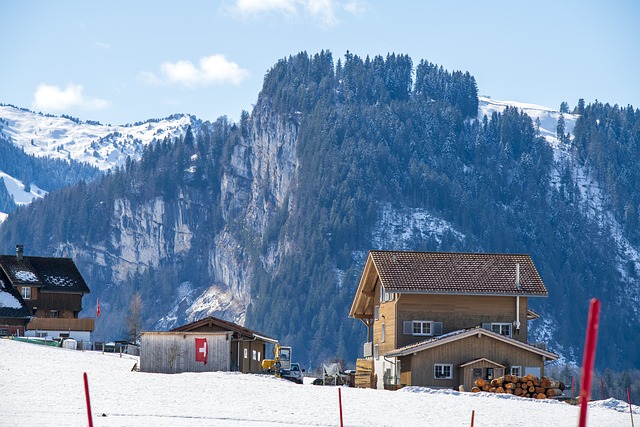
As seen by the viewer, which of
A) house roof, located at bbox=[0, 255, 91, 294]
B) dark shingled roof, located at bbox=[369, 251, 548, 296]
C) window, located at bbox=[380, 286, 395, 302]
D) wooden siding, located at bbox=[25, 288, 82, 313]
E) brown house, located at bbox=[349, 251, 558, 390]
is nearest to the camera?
brown house, located at bbox=[349, 251, 558, 390]

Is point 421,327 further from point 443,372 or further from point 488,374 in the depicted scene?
point 488,374

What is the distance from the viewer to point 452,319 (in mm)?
80562

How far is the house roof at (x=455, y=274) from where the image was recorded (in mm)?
80125

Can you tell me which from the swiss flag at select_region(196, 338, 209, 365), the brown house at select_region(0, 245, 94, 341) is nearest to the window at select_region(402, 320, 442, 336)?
the swiss flag at select_region(196, 338, 209, 365)

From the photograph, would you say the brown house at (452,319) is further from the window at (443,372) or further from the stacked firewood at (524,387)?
the stacked firewood at (524,387)

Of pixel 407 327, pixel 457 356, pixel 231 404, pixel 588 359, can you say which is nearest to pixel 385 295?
pixel 407 327

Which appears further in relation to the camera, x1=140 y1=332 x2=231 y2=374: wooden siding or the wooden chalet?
the wooden chalet

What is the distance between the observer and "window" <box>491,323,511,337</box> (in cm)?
8031

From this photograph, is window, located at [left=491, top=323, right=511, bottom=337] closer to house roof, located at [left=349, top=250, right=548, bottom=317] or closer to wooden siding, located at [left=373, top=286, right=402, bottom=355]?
house roof, located at [left=349, top=250, right=548, bottom=317]

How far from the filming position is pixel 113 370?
241ft

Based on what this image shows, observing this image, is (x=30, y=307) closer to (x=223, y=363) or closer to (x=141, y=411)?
(x=223, y=363)

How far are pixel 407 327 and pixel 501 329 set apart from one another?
575cm

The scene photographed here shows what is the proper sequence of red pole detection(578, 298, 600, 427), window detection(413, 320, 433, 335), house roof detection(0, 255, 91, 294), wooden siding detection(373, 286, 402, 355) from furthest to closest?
house roof detection(0, 255, 91, 294) → wooden siding detection(373, 286, 402, 355) → window detection(413, 320, 433, 335) → red pole detection(578, 298, 600, 427)

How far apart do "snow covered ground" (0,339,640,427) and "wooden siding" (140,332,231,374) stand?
12.8ft
